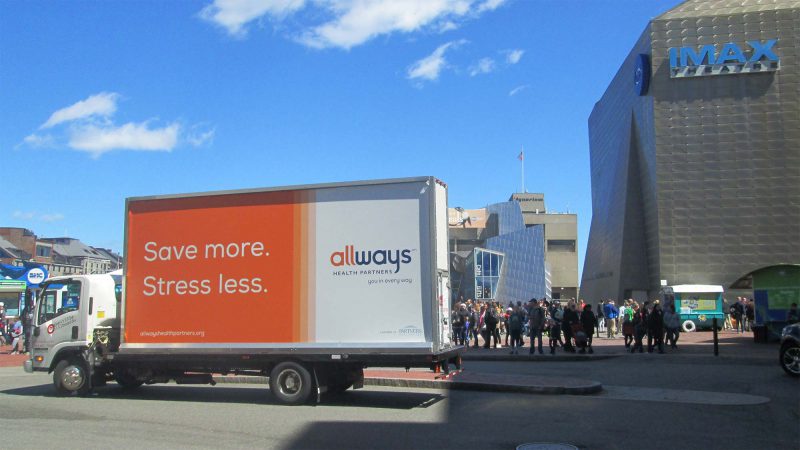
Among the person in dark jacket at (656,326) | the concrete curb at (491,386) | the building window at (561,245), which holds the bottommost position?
the concrete curb at (491,386)

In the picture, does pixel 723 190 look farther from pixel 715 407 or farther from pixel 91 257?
pixel 91 257

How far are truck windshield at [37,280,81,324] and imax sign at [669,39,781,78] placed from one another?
40.2 m

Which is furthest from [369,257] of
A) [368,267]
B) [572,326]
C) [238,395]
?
[572,326]

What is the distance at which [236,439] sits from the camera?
28.0 feet

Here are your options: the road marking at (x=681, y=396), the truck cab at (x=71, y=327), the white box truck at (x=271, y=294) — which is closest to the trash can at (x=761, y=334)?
the road marking at (x=681, y=396)

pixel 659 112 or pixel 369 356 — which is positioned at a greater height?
pixel 659 112

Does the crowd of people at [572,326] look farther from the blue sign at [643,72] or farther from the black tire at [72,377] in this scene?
the blue sign at [643,72]

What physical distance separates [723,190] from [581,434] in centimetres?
3937

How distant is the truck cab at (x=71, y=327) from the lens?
12.7m

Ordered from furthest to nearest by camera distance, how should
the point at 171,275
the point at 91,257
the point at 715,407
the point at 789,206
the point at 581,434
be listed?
1. the point at 91,257
2. the point at 789,206
3. the point at 171,275
4. the point at 715,407
5. the point at 581,434

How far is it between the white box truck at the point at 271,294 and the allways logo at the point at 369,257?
0.02 m

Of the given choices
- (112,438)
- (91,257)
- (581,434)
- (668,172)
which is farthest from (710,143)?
(91,257)

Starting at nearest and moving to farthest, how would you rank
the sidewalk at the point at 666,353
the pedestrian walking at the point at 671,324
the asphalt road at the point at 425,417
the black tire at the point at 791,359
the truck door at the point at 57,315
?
the asphalt road at the point at 425,417 → the truck door at the point at 57,315 → the black tire at the point at 791,359 → the sidewalk at the point at 666,353 → the pedestrian walking at the point at 671,324

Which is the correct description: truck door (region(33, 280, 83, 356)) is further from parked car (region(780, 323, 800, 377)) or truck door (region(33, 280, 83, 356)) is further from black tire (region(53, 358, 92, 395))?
parked car (region(780, 323, 800, 377))
